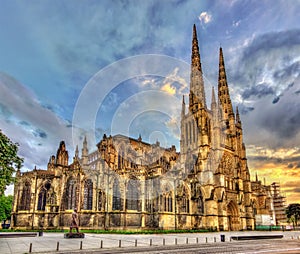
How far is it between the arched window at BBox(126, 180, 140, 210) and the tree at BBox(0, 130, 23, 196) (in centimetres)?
2228

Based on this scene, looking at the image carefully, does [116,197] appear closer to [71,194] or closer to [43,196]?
[71,194]

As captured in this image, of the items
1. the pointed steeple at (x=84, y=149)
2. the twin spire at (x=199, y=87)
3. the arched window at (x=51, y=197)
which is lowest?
the arched window at (x=51, y=197)

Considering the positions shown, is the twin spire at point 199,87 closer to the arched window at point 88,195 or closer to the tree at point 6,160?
the arched window at point 88,195

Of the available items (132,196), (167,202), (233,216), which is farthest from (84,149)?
(233,216)

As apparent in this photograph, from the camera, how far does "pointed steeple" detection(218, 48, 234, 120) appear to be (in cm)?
7081

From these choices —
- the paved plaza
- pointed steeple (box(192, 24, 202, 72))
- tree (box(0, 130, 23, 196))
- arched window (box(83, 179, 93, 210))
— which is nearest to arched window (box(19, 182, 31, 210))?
arched window (box(83, 179, 93, 210))

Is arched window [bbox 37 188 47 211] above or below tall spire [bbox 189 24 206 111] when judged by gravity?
below

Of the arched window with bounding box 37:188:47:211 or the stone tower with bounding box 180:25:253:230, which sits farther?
the stone tower with bounding box 180:25:253:230

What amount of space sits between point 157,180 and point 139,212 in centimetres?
592

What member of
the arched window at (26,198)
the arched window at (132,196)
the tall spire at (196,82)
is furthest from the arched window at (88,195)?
the tall spire at (196,82)

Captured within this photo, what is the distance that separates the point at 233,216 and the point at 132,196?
27.4 meters

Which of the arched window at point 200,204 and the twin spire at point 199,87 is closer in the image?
the arched window at point 200,204

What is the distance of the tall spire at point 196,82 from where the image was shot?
64188mm

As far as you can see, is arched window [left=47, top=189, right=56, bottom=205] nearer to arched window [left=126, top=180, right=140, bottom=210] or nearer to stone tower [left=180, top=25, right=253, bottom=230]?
arched window [left=126, top=180, right=140, bottom=210]
